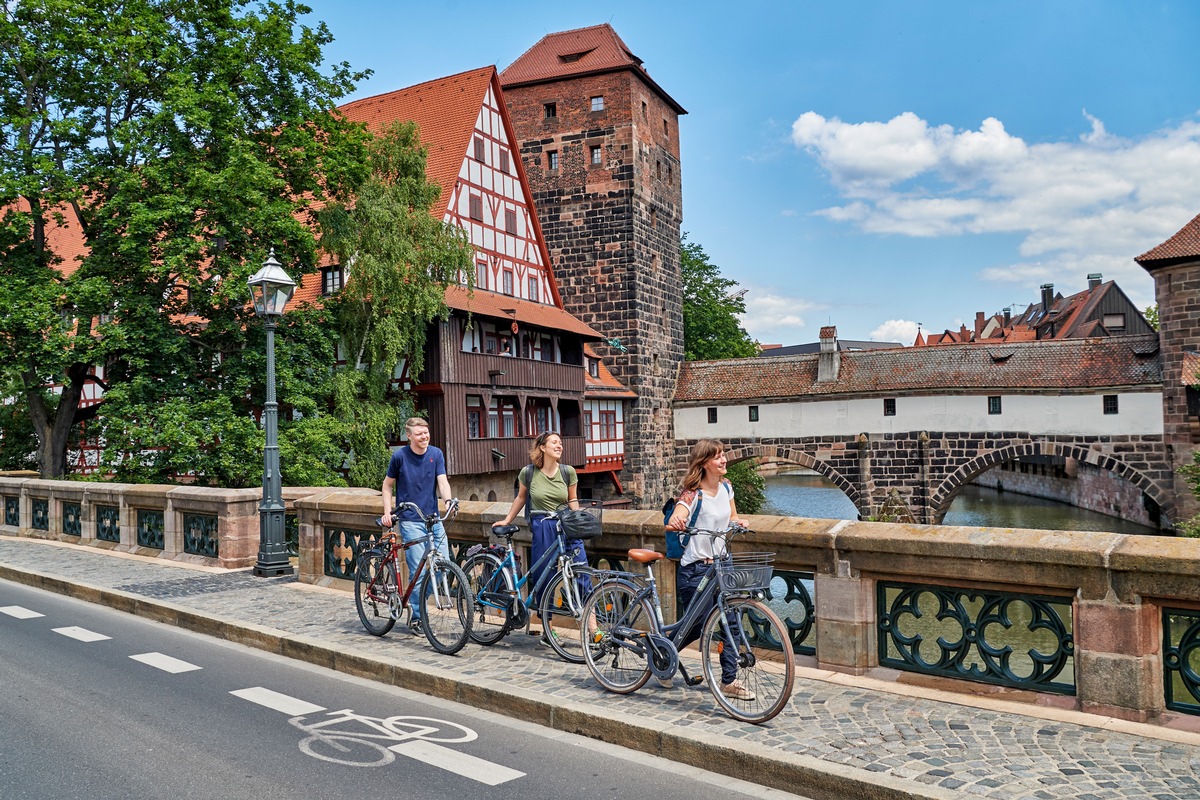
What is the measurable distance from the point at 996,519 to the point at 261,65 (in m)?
35.1

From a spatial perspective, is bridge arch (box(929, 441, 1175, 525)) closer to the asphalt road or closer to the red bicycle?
the red bicycle

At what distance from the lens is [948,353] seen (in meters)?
35.8

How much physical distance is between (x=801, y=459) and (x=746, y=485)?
818cm

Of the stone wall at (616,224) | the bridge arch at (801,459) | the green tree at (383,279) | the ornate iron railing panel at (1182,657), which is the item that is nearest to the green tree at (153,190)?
the green tree at (383,279)

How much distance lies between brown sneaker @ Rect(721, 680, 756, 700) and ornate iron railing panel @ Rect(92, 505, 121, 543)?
11177 millimetres

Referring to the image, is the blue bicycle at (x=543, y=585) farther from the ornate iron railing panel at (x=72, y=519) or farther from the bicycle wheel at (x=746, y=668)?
the ornate iron railing panel at (x=72, y=519)

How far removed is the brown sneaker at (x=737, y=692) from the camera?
4957 mm

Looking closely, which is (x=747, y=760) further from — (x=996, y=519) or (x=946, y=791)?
(x=996, y=519)

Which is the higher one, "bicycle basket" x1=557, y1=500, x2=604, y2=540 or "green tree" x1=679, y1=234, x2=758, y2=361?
"green tree" x1=679, y1=234, x2=758, y2=361

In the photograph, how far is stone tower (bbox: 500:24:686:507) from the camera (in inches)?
1515

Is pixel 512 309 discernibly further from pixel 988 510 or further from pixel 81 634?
pixel 988 510

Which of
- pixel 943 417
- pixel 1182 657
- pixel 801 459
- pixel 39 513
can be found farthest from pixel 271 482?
pixel 801 459

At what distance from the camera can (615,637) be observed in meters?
5.61

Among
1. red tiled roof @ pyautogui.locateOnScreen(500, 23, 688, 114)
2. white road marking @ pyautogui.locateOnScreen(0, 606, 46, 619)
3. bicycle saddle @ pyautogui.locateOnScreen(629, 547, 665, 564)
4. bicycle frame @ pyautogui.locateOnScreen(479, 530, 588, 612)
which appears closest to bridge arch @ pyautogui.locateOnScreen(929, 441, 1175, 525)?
red tiled roof @ pyautogui.locateOnScreen(500, 23, 688, 114)
